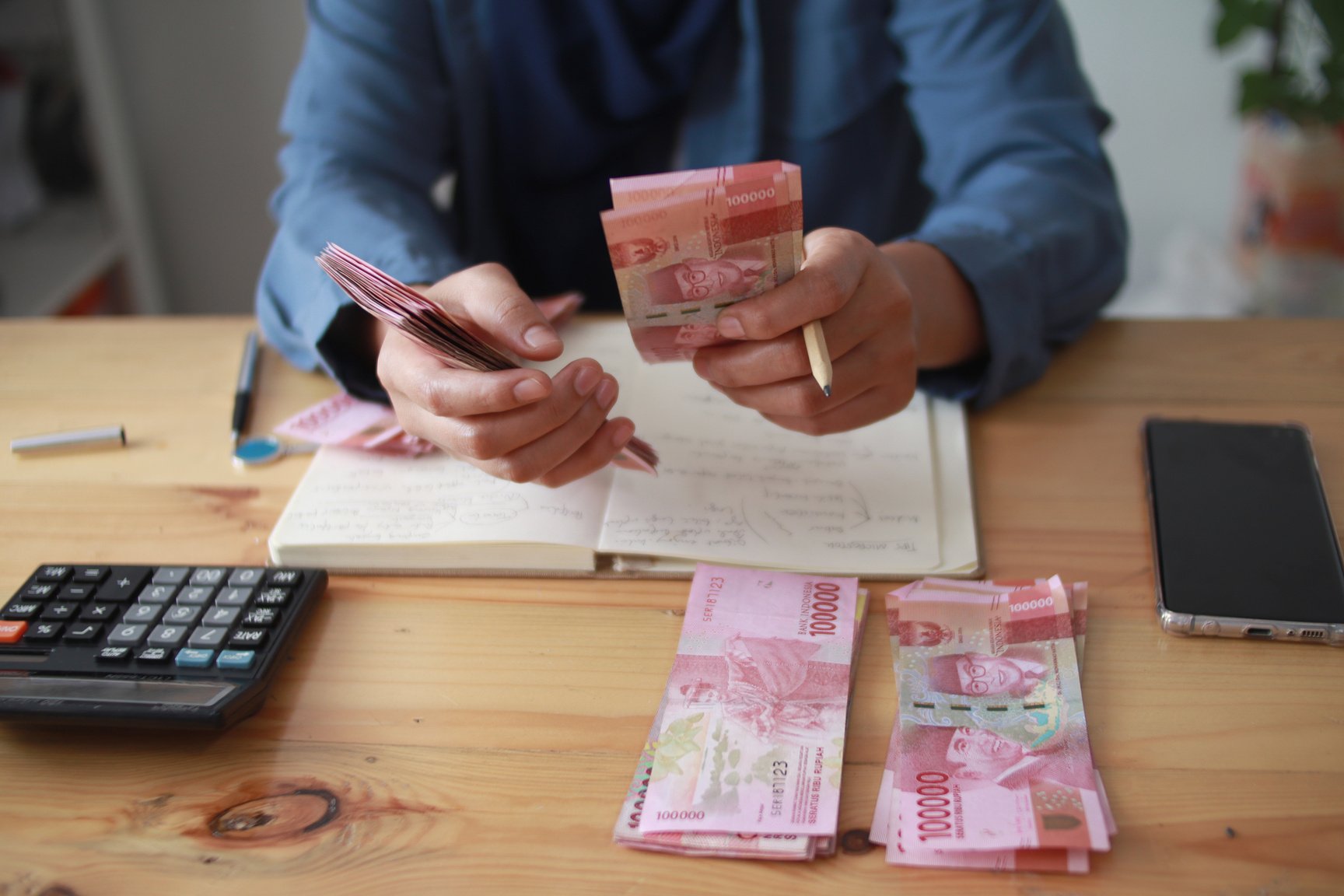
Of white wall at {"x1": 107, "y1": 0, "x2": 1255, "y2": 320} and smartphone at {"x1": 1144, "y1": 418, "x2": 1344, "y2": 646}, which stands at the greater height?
smartphone at {"x1": 1144, "y1": 418, "x2": 1344, "y2": 646}

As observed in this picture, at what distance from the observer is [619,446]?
28.0 inches

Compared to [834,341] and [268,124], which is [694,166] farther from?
[268,124]

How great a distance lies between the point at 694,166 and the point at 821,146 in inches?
6.0

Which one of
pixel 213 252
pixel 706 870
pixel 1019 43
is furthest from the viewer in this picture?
pixel 213 252

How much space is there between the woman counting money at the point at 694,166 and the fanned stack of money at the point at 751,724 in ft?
0.45

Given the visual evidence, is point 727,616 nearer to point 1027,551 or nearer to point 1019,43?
point 1027,551

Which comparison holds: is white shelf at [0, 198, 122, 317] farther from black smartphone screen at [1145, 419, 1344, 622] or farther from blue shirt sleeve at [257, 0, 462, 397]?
black smartphone screen at [1145, 419, 1344, 622]

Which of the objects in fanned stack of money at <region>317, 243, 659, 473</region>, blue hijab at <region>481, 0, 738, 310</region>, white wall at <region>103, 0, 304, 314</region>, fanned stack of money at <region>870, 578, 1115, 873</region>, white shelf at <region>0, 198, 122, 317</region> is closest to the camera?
fanned stack of money at <region>870, 578, 1115, 873</region>

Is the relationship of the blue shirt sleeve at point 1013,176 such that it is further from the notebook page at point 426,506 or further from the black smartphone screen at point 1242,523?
the notebook page at point 426,506

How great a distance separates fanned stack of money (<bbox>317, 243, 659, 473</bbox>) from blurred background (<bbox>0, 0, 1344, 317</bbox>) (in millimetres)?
1546

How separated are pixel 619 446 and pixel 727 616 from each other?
14cm

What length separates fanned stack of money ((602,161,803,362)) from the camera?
1.89ft

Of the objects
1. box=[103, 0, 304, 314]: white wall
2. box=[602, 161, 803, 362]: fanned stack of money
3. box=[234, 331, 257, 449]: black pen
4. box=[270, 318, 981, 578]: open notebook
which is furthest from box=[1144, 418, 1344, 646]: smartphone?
box=[103, 0, 304, 314]: white wall

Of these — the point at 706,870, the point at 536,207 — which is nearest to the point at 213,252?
the point at 536,207
